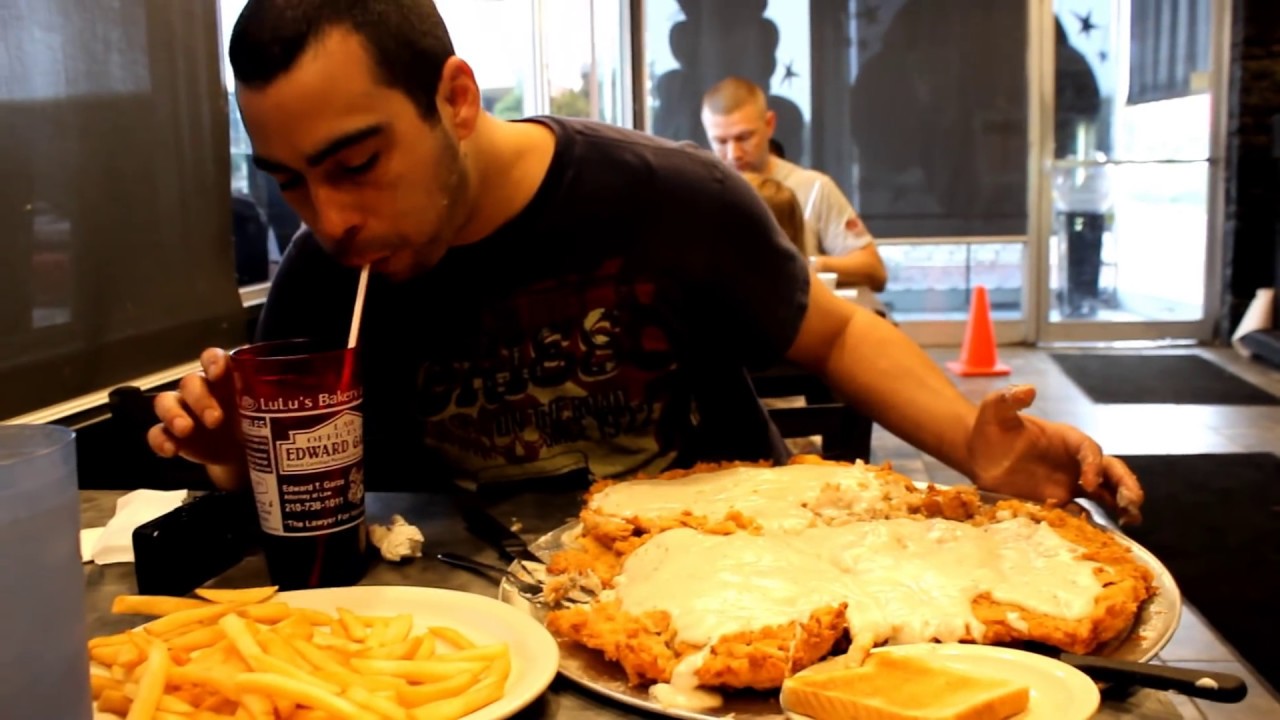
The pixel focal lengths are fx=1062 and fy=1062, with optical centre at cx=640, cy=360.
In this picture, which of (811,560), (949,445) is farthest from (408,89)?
(949,445)

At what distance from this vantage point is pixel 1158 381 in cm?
581

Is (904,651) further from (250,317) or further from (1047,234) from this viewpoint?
(1047,234)

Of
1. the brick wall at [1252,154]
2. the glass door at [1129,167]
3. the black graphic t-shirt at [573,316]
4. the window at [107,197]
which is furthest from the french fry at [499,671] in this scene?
the brick wall at [1252,154]

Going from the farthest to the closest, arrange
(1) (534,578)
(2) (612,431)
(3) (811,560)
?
(2) (612,431)
(1) (534,578)
(3) (811,560)

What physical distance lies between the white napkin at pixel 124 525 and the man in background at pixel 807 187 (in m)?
3.30

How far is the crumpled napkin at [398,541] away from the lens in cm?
112

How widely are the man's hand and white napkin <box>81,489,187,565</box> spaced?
0.94 m

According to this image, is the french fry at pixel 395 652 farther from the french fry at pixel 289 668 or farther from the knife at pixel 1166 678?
Answer: the knife at pixel 1166 678

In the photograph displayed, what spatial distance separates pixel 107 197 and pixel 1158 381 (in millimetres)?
5471

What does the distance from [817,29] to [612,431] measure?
6.32m

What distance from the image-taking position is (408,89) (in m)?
1.20

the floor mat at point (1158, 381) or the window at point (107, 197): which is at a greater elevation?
the window at point (107, 197)

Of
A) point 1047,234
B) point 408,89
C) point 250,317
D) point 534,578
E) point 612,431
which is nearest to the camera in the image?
point 534,578

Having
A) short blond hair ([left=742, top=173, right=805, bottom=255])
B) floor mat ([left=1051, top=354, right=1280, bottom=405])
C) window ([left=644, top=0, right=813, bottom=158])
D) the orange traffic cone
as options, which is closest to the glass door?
floor mat ([left=1051, top=354, right=1280, bottom=405])
